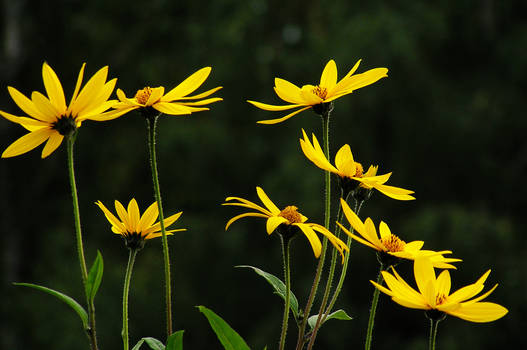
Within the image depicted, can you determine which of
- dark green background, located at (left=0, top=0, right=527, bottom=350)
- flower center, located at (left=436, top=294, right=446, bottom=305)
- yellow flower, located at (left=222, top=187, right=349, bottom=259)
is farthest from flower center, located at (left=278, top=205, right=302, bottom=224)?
dark green background, located at (left=0, top=0, right=527, bottom=350)

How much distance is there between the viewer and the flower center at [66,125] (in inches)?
18.2

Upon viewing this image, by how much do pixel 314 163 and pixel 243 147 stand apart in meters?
5.40

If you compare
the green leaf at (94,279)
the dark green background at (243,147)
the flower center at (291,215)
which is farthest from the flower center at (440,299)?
the dark green background at (243,147)

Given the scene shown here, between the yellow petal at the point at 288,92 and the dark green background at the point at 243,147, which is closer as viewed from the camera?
the yellow petal at the point at 288,92

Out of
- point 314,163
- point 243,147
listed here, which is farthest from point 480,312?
point 243,147

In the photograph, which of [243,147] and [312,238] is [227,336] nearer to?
[312,238]

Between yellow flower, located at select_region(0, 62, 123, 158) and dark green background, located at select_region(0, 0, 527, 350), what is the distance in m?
4.28

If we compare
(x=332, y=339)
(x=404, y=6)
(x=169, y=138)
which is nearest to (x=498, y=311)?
(x=332, y=339)

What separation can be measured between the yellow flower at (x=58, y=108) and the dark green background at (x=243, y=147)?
4.28m

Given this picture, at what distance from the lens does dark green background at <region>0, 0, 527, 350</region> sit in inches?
199

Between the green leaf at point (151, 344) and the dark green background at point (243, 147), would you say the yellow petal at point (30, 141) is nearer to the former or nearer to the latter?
the green leaf at point (151, 344)

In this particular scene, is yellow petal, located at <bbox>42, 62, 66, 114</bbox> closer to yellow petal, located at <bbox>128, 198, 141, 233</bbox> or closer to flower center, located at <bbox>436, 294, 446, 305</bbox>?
yellow petal, located at <bbox>128, 198, 141, 233</bbox>

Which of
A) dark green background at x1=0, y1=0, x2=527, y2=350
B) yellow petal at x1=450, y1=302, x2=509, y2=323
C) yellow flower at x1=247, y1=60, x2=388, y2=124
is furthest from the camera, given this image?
dark green background at x1=0, y1=0, x2=527, y2=350

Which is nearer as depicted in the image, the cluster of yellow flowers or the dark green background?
the cluster of yellow flowers
